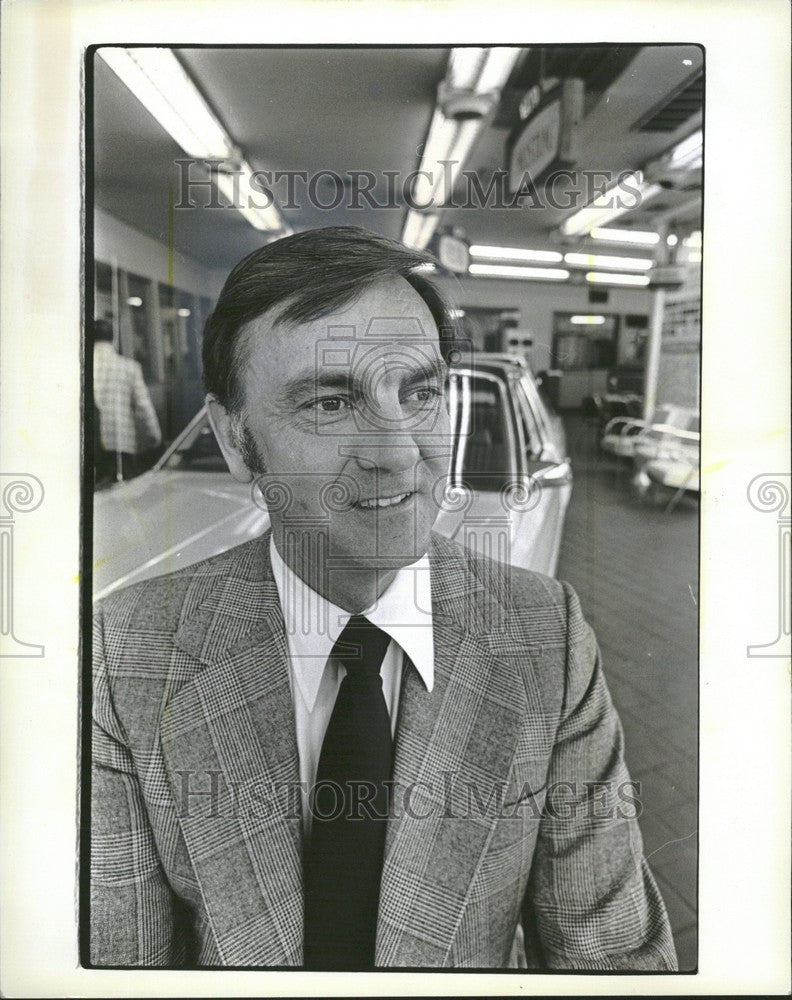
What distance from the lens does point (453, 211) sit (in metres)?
1.67

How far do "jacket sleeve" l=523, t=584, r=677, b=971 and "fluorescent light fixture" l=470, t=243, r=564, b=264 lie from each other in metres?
0.66

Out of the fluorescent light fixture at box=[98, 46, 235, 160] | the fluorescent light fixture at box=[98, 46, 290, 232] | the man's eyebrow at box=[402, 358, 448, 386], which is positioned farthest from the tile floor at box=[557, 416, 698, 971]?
the fluorescent light fixture at box=[98, 46, 235, 160]

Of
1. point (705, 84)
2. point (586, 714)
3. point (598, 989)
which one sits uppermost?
point (705, 84)

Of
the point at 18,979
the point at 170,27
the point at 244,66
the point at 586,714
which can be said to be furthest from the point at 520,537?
the point at 18,979

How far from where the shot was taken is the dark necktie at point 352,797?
5.59 feet

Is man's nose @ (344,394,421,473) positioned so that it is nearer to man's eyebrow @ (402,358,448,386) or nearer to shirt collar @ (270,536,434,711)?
man's eyebrow @ (402,358,448,386)

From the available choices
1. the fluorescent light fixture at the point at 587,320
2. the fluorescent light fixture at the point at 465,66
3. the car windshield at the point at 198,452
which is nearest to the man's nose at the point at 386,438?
the car windshield at the point at 198,452

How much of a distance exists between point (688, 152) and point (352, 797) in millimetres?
1465

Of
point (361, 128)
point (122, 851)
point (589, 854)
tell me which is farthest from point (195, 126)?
point (589, 854)

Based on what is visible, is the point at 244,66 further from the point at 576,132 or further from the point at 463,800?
the point at 463,800

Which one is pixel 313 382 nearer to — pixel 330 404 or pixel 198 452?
pixel 330 404

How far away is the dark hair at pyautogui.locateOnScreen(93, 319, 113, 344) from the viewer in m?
1.69

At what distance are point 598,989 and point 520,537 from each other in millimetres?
977

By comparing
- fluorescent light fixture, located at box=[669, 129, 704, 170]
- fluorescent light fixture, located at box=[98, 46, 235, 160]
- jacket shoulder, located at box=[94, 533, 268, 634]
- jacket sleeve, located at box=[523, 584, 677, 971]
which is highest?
fluorescent light fixture, located at box=[98, 46, 235, 160]
